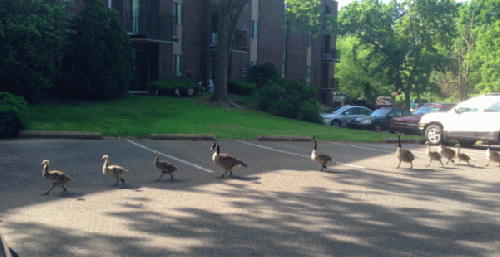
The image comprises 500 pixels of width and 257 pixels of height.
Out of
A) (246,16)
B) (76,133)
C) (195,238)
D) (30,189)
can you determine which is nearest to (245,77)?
(246,16)

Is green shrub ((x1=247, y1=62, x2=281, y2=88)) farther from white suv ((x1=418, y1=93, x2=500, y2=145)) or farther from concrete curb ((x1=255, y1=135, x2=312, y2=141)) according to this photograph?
concrete curb ((x1=255, y1=135, x2=312, y2=141))

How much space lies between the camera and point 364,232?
6258 millimetres

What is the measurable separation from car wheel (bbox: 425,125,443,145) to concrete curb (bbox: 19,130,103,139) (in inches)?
525

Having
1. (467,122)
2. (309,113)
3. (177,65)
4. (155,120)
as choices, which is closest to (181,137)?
(155,120)

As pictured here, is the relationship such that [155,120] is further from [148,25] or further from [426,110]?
[426,110]

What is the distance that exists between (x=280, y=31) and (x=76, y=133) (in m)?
32.5

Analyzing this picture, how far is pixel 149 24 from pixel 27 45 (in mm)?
12936

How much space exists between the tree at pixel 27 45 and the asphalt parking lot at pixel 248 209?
26.7ft

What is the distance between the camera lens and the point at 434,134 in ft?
66.7

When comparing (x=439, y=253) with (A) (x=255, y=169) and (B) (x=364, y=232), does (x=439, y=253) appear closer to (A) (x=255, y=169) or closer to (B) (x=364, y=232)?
(B) (x=364, y=232)

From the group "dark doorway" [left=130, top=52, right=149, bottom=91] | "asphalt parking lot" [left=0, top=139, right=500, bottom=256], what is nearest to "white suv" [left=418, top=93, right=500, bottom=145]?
"asphalt parking lot" [left=0, top=139, right=500, bottom=256]

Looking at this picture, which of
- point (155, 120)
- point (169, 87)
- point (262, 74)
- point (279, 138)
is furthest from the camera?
point (262, 74)

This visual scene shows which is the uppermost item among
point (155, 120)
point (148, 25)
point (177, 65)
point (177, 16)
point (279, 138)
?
point (177, 16)

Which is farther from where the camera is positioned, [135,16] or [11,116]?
[135,16]
